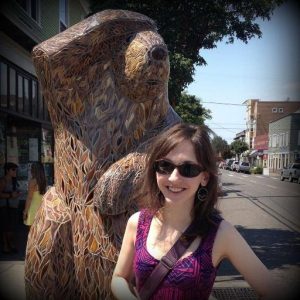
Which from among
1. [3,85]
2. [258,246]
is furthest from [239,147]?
[3,85]

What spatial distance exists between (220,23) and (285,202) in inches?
391

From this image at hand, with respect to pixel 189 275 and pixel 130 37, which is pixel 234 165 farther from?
pixel 189 275

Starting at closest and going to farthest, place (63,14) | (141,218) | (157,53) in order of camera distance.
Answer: (141,218) → (157,53) → (63,14)

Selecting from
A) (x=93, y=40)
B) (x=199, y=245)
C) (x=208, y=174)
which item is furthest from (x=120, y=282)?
(x=93, y=40)

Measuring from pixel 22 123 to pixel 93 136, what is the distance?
6.04m

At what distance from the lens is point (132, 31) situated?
2271mm

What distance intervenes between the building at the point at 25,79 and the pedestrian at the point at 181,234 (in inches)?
184

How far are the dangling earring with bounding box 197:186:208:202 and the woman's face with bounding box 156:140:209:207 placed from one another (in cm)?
4

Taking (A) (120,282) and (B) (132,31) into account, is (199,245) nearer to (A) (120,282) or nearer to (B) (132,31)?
(A) (120,282)

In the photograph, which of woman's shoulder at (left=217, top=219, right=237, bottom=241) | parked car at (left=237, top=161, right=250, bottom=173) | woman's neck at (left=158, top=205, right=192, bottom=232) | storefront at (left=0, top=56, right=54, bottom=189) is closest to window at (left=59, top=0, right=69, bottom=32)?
storefront at (left=0, top=56, right=54, bottom=189)

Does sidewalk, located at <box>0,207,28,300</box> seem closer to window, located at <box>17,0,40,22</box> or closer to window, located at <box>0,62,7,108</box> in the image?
window, located at <box>0,62,7,108</box>

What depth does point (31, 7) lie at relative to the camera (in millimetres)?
6898

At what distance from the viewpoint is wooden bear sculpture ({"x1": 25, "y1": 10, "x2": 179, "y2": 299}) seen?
2117 millimetres

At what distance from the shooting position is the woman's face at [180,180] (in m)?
1.52
